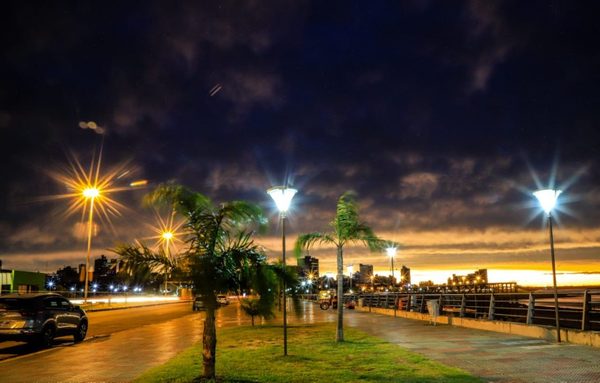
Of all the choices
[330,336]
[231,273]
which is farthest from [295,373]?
[330,336]

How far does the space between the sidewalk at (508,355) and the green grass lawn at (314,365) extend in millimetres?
602

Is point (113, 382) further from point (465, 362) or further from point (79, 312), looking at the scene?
point (79, 312)

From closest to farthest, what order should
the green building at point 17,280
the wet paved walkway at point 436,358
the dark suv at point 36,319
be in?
1. the wet paved walkway at point 436,358
2. the dark suv at point 36,319
3. the green building at point 17,280

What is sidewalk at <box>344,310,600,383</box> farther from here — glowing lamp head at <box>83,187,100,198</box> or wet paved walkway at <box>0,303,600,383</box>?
glowing lamp head at <box>83,187,100,198</box>

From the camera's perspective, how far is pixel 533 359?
1180cm

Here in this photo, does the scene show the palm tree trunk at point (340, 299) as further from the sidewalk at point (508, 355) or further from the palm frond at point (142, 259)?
the palm frond at point (142, 259)

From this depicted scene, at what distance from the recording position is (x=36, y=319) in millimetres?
16906

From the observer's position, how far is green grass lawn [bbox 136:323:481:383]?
10.0 m

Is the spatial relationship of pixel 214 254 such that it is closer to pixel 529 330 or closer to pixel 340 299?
pixel 340 299

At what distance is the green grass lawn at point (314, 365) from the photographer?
1004 cm

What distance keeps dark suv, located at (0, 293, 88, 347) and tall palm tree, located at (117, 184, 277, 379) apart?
9.21 m

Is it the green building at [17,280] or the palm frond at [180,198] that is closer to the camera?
the palm frond at [180,198]

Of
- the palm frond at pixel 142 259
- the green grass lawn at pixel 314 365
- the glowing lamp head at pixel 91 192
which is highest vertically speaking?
the glowing lamp head at pixel 91 192

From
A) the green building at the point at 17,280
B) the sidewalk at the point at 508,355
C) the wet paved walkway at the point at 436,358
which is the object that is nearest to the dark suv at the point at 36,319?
the wet paved walkway at the point at 436,358
